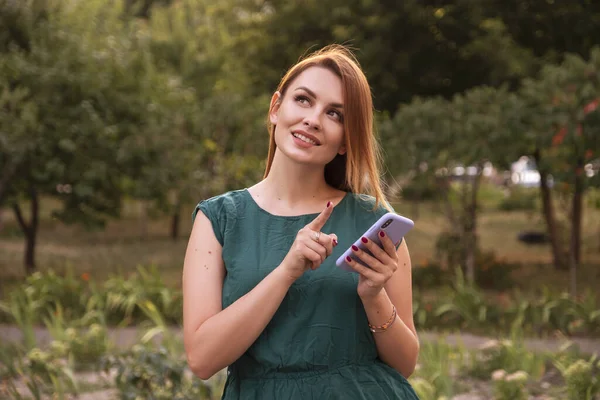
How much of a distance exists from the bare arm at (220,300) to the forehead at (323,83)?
13.2 inches

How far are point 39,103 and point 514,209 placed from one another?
19583 millimetres

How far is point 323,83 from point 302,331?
59 centimetres

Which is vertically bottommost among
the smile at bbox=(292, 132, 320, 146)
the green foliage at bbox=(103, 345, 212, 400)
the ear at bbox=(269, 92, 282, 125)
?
the green foliage at bbox=(103, 345, 212, 400)

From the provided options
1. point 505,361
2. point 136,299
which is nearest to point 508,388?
point 505,361

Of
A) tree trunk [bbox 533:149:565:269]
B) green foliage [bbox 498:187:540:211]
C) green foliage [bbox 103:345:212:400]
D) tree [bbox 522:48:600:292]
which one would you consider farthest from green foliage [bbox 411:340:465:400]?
green foliage [bbox 498:187:540:211]

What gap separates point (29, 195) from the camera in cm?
1346

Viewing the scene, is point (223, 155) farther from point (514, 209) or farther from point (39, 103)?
point (514, 209)

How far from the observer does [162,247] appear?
65.5 ft

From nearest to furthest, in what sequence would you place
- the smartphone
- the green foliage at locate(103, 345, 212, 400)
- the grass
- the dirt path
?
the smartphone → the green foliage at locate(103, 345, 212, 400) → the dirt path → the grass

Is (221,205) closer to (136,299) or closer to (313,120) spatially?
(313,120)

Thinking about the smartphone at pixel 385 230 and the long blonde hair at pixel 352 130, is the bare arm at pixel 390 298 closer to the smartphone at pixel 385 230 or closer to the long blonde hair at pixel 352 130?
the smartphone at pixel 385 230

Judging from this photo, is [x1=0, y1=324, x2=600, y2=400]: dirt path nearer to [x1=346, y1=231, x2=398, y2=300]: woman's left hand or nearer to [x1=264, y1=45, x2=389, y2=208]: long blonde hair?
[x1=264, y1=45, x2=389, y2=208]: long blonde hair

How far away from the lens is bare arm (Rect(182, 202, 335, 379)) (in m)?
1.80

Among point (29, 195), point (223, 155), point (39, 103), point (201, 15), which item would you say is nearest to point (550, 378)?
point (223, 155)
